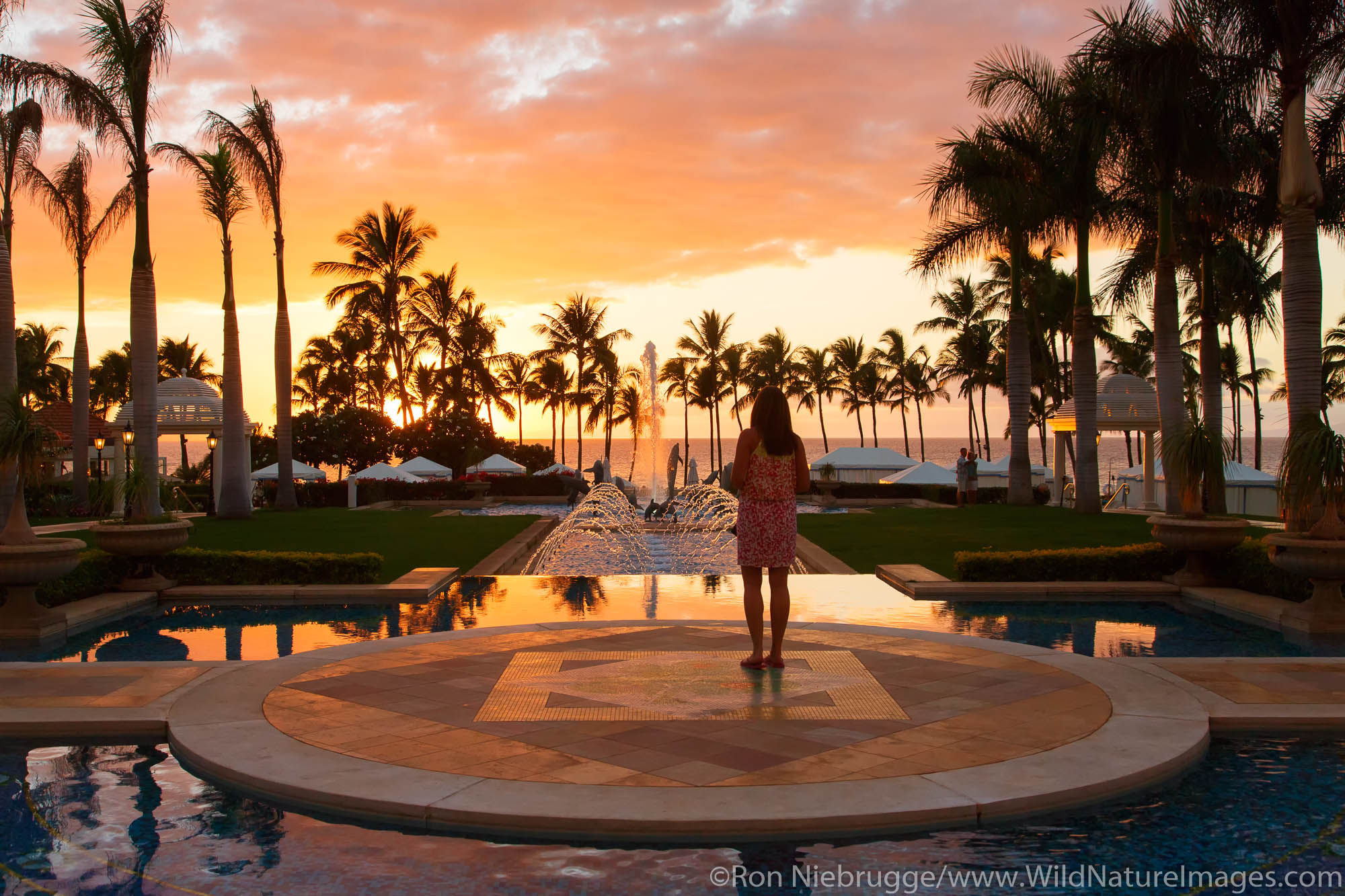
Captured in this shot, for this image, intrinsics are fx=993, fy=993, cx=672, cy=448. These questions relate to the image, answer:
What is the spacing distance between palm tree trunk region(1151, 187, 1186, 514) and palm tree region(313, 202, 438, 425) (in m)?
34.3

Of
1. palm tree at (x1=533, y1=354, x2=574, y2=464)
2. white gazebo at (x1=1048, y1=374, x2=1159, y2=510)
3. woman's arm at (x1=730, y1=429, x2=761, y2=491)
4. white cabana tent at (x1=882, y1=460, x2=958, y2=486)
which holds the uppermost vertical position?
palm tree at (x1=533, y1=354, x2=574, y2=464)

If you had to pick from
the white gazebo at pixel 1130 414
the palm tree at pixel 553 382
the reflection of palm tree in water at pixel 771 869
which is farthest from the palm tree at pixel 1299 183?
the palm tree at pixel 553 382

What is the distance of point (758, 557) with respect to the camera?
6.93 meters

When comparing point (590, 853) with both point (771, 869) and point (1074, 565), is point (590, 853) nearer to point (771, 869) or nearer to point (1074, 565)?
point (771, 869)

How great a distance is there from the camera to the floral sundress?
22.7 ft

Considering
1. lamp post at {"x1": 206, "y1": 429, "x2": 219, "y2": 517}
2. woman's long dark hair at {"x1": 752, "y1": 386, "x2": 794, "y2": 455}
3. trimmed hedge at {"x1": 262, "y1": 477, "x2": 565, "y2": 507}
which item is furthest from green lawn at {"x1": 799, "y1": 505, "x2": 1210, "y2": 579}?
lamp post at {"x1": 206, "y1": 429, "x2": 219, "y2": 517}

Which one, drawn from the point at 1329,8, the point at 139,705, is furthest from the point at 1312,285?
the point at 139,705

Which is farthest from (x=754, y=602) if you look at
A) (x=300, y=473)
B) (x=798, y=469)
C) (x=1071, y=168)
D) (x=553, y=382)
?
(x=553, y=382)

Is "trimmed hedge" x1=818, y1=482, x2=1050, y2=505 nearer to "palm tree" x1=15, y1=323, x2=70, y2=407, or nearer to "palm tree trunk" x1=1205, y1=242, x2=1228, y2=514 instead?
"palm tree trunk" x1=1205, y1=242, x2=1228, y2=514

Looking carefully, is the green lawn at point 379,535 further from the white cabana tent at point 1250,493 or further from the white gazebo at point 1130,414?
the white cabana tent at point 1250,493

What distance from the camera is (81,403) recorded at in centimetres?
2919

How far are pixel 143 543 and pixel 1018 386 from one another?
2438 cm

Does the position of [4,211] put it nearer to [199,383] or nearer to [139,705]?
[199,383]

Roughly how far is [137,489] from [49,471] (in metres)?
1.68
